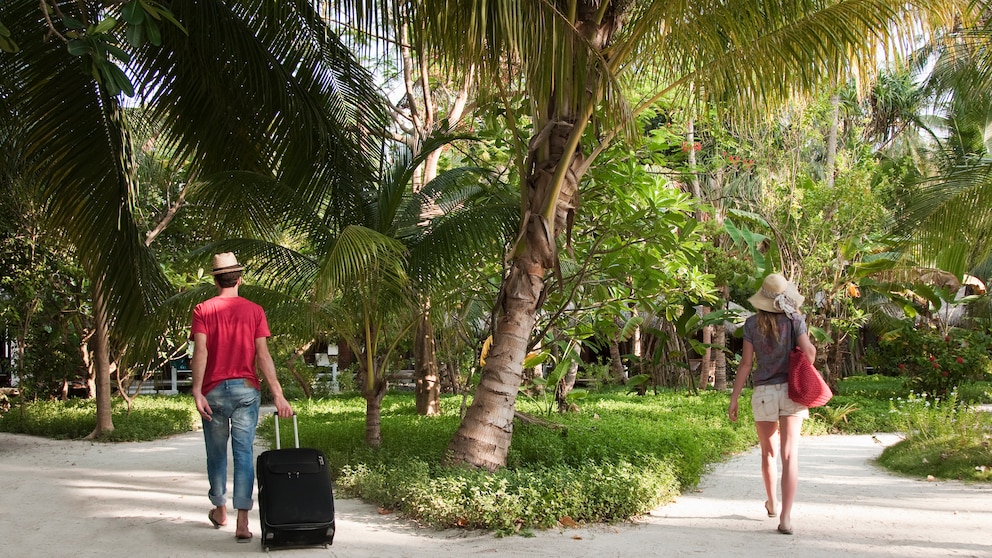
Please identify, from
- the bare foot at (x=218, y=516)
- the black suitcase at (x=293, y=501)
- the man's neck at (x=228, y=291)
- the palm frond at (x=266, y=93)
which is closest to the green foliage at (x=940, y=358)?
the palm frond at (x=266, y=93)

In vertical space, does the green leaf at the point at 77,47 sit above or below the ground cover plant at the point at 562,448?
above

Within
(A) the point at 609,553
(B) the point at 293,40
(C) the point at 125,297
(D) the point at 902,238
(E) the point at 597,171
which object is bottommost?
(A) the point at 609,553

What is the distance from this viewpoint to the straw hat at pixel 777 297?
5438mm

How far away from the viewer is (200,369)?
492cm

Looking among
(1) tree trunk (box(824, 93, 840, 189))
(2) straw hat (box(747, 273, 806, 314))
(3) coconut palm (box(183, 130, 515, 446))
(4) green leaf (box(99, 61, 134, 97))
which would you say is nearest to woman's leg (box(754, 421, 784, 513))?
(2) straw hat (box(747, 273, 806, 314))

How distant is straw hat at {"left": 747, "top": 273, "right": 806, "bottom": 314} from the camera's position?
5.44 meters

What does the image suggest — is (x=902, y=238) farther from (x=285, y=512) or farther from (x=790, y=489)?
(x=285, y=512)

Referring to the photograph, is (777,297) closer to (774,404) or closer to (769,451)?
(774,404)

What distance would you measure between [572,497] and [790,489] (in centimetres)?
141

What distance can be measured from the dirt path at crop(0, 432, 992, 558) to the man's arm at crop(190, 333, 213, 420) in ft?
2.69

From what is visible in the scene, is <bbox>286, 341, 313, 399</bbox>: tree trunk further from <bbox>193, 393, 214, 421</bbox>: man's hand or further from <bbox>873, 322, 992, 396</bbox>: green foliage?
<bbox>873, 322, 992, 396</bbox>: green foliage

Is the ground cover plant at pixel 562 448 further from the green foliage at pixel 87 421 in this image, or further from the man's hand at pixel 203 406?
the man's hand at pixel 203 406

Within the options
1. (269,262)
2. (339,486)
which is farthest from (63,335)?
(339,486)

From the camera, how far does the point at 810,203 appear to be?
516 inches
